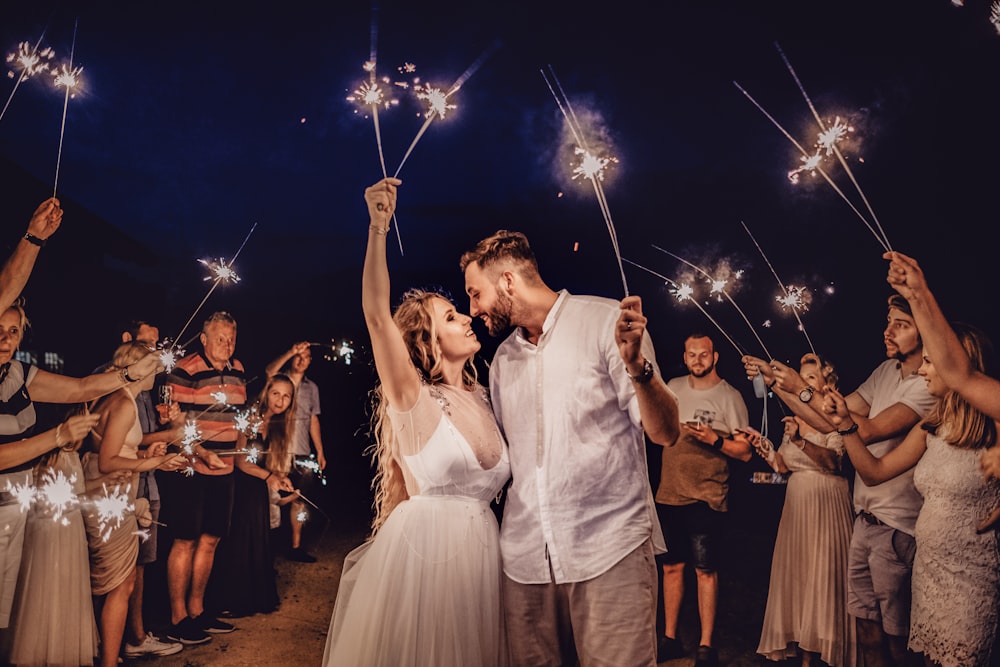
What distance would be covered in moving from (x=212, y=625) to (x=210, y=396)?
3.88 feet

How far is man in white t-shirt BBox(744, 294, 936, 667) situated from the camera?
2.98m

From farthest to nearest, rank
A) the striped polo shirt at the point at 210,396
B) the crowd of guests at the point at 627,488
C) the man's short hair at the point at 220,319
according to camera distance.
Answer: the man's short hair at the point at 220,319
the striped polo shirt at the point at 210,396
the crowd of guests at the point at 627,488

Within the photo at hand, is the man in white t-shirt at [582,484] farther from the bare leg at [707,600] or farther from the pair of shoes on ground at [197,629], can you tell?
the pair of shoes on ground at [197,629]

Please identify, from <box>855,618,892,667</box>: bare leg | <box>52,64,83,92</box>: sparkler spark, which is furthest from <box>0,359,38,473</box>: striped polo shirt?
<box>855,618,892,667</box>: bare leg

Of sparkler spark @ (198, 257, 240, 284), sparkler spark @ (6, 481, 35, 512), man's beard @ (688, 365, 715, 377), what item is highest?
sparkler spark @ (198, 257, 240, 284)

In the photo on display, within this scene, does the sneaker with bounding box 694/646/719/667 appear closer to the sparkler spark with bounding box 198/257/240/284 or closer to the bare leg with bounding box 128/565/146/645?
the bare leg with bounding box 128/565/146/645

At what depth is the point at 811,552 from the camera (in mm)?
3150

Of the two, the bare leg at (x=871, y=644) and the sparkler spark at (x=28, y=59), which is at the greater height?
the sparkler spark at (x=28, y=59)

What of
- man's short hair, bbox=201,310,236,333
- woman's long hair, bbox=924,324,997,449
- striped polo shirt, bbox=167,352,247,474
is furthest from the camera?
man's short hair, bbox=201,310,236,333

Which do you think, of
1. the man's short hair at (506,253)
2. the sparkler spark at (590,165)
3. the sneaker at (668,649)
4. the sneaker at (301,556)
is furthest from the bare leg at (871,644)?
the sneaker at (301,556)

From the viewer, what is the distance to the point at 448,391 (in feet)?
9.19

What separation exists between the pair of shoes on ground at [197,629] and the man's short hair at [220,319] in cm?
152

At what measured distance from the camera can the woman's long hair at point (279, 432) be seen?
3.44m

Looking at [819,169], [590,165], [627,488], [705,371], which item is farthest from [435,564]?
[819,169]
